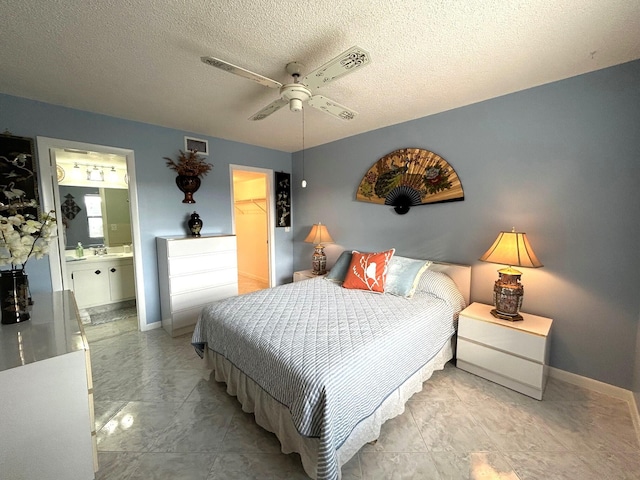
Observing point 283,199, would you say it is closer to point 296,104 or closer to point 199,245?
point 199,245

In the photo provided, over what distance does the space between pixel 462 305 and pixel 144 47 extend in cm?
304

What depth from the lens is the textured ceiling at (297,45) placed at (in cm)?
130

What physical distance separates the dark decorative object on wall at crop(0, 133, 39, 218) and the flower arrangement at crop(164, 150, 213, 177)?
3.62 feet

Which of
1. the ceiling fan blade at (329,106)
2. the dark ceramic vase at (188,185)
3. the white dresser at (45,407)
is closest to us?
the white dresser at (45,407)

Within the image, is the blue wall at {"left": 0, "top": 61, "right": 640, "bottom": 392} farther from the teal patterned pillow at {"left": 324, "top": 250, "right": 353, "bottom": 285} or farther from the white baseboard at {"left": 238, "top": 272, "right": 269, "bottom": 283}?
the white baseboard at {"left": 238, "top": 272, "right": 269, "bottom": 283}

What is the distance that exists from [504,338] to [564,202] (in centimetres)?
114

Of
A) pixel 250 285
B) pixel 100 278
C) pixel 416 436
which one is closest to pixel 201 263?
pixel 100 278

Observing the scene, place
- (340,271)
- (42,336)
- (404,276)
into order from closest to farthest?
(42,336) < (404,276) < (340,271)

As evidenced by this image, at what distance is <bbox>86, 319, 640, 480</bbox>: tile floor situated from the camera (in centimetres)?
135

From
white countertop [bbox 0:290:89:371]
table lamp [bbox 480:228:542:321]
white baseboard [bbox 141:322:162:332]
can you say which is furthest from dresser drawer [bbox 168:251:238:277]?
table lamp [bbox 480:228:542:321]

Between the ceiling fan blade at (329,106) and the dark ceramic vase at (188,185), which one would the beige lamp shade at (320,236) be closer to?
the dark ceramic vase at (188,185)

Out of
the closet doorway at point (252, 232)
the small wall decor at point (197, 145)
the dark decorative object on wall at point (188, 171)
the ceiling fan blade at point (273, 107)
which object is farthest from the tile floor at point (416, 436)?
the closet doorway at point (252, 232)

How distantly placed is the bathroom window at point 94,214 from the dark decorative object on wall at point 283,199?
2629 millimetres

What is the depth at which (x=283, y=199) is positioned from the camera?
420cm
